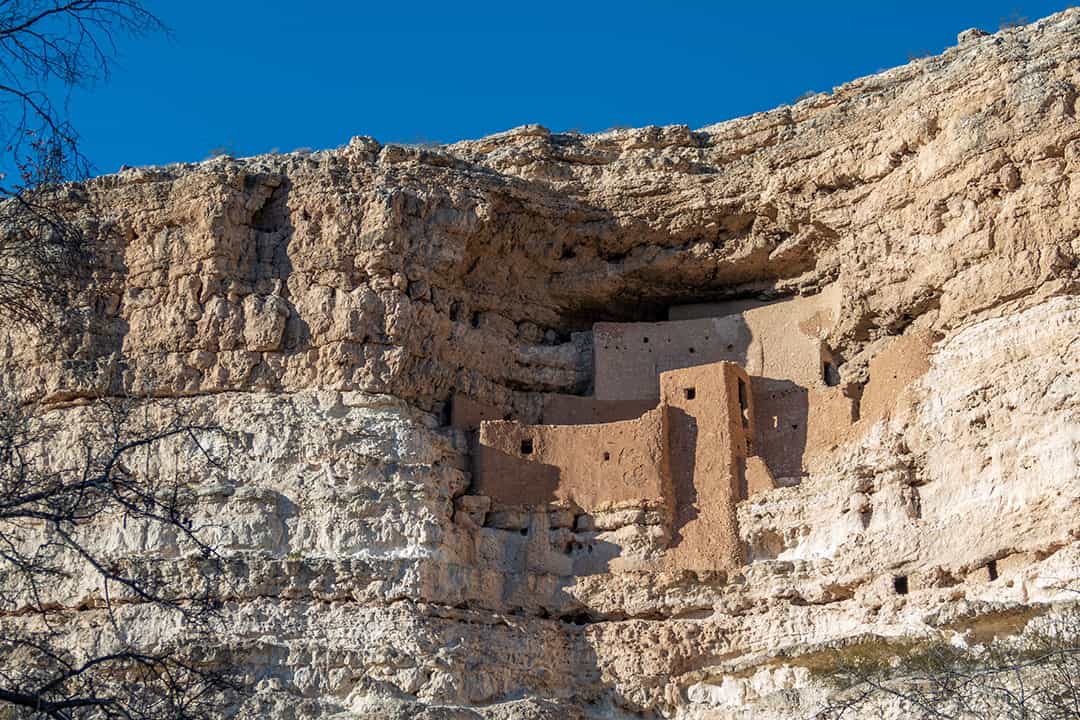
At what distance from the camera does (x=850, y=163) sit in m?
22.5

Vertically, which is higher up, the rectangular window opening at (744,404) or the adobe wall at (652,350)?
the adobe wall at (652,350)

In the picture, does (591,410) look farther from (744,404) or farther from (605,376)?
(744,404)

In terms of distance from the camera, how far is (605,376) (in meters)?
23.4

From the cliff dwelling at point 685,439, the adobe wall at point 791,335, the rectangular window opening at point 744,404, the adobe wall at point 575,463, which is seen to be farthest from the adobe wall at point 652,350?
the adobe wall at point 575,463

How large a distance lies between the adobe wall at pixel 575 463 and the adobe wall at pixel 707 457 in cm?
31

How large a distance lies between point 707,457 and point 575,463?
1.71 meters

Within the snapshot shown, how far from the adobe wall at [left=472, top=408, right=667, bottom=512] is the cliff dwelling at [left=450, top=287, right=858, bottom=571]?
0.01 m

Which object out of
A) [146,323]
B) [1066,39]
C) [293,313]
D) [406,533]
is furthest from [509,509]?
[1066,39]

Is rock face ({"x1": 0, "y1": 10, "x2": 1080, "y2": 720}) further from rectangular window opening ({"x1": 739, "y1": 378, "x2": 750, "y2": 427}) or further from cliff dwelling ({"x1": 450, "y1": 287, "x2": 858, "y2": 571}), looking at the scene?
rectangular window opening ({"x1": 739, "y1": 378, "x2": 750, "y2": 427})

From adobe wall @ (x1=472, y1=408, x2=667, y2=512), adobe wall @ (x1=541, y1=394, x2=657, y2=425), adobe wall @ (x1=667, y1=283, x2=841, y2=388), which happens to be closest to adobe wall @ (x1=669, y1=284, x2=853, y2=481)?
adobe wall @ (x1=667, y1=283, x2=841, y2=388)

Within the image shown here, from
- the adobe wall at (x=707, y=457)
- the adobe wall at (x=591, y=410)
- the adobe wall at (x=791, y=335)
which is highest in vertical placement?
the adobe wall at (x=791, y=335)

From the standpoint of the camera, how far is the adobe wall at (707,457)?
2100 centimetres

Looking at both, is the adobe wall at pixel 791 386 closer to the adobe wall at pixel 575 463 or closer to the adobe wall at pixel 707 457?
the adobe wall at pixel 707 457

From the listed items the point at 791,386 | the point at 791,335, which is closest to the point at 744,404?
the point at 791,386
